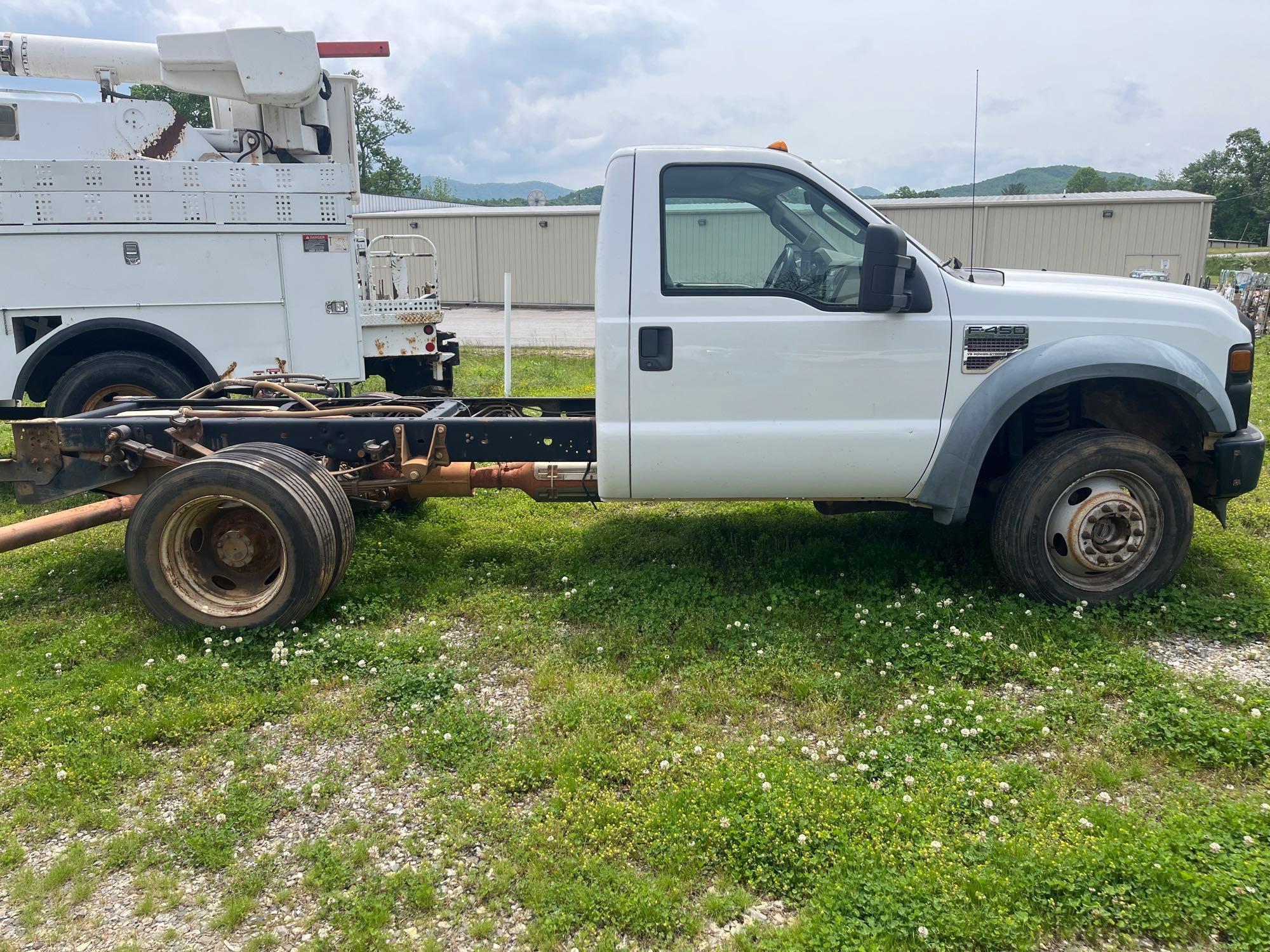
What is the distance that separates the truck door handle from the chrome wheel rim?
214 centimetres

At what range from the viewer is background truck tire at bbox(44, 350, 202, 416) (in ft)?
23.8

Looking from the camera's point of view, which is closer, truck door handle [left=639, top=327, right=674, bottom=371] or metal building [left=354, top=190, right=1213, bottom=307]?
truck door handle [left=639, top=327, right=674, bottom=371]

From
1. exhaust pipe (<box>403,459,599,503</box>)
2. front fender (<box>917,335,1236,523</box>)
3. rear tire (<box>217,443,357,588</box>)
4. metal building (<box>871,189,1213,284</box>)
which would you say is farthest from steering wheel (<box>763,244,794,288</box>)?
metal building (<box>871,189,1213,284</box>)

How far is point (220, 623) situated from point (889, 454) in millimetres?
3535

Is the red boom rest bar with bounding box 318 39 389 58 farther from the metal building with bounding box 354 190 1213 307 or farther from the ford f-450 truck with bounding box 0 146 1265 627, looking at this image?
the metal building with bounding box 354 190 1213 307

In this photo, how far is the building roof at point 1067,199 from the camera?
24.5 meters

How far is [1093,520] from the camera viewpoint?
4.89m

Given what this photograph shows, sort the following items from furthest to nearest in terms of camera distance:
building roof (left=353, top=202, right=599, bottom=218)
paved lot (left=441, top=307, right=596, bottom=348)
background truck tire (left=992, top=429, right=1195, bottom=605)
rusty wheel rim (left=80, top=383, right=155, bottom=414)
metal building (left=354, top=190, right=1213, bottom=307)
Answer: building roof (left=353, top=202, right=599, bottom=218), metal building (left=354, top=190, right=1213, bottom=307), paved lot (left=441, top=307, right=596, bottom=348), rusty wheel rim (left=80, top=383, right=155, bottom=414), background truck tire (left=992, top=429, right=1195, bottom=605)

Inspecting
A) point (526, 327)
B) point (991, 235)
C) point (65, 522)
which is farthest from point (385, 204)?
point (65, 522)

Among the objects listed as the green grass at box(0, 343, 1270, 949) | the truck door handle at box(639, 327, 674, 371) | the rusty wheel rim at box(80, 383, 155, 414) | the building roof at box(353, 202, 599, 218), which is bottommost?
the green grass at box(0, 343, 1270, 949)

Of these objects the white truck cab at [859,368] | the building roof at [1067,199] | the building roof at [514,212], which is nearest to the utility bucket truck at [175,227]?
the white truck cab at [859,368]

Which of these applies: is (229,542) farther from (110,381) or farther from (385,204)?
(385,204)

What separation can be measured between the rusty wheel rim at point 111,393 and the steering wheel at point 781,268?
5259mm

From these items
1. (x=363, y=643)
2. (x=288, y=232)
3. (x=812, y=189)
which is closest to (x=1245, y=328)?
(x=812, y=189)
